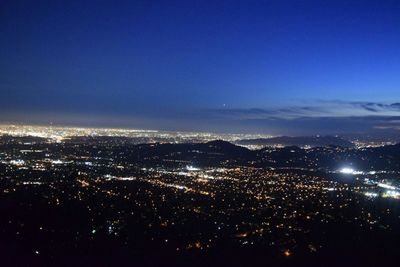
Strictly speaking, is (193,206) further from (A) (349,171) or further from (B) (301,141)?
(B) (301,141)

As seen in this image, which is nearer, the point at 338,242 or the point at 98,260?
the point at 98,260

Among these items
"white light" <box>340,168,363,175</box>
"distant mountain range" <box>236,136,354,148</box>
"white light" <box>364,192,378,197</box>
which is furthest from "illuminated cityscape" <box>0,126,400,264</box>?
"distant mountain range" <box>236,136,354,148</box>

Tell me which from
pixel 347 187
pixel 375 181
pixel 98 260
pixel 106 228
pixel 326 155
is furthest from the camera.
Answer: pixel 326 155

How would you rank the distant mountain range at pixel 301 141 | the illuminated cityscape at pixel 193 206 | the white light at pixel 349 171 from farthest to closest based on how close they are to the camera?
the distant mountain range at pixel 301 141 → the white light at pixel 349 171 → the illuminated cityscape at pixel 193 206

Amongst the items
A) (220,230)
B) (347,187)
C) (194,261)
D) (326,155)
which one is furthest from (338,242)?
(326,155)

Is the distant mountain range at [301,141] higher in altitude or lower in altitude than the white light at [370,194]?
higher

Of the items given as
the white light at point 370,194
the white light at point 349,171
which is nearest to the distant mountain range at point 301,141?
the white light at point 349,171

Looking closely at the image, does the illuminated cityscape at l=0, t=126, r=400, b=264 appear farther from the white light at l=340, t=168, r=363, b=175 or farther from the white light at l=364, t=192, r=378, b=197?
the white light at l=340, t=168, r=363, b=175

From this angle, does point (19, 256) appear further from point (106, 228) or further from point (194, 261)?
point (194, 261)

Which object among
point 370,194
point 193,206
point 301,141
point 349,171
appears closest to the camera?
point 193,206

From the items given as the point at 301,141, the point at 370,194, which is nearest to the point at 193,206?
the point at 370,194

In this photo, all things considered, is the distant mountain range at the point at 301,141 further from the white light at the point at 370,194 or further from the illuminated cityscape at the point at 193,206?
the white light at the point at 370,194
